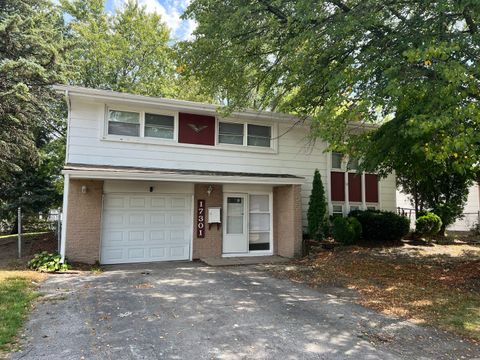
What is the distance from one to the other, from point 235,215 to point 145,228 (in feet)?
10.2

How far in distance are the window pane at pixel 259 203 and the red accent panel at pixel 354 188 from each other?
3792mm

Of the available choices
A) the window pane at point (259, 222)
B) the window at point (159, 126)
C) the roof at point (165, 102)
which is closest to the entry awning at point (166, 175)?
the window at point (159, 126)

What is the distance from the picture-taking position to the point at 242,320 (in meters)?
5.68

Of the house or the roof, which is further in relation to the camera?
the roof

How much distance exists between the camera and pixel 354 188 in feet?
48.7

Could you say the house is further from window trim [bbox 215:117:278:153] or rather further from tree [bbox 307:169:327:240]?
tree [bbox 307:169:327:240]

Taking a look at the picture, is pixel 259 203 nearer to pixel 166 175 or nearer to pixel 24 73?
pixel 166 175

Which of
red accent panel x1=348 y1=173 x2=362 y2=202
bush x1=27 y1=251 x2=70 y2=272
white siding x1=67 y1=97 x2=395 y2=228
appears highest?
white siding x1=67 y1=97 x2=395 y2=228

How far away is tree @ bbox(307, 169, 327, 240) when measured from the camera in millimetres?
12914

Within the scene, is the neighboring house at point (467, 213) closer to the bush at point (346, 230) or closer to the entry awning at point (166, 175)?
the bush at point (346, 230)

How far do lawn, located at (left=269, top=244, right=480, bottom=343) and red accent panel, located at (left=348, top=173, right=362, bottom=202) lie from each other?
8.47 feet

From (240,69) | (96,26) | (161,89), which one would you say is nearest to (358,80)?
(240,69)

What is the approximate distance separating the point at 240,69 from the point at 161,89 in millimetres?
14078

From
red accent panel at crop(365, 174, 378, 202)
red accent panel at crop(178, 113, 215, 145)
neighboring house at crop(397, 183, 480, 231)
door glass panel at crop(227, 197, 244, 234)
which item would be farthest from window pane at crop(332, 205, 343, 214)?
neighboring house at crop(397, 183, 480, 231)
